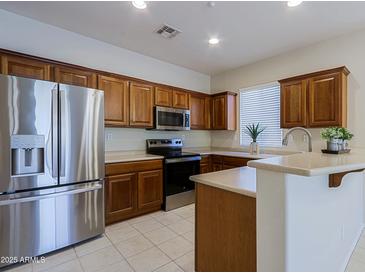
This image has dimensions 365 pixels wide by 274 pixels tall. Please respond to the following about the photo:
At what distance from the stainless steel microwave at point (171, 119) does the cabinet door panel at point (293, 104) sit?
1.75 metres

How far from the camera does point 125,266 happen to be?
6.09ft

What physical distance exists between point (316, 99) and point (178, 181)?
2.50 meters

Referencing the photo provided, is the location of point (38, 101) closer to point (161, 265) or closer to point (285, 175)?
point (161, 265)

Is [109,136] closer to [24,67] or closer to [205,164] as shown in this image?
[24,67]

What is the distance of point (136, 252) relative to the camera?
82.0 inches

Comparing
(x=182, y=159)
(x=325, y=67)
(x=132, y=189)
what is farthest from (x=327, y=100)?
(x=132, y=189)

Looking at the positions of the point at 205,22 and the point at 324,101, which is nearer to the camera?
the point at 205,22

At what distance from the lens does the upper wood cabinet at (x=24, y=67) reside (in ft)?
6.98

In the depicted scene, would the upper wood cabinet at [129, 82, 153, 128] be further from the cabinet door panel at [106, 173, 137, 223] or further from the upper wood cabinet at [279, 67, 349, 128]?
the upper wood cabinet at [279, 67, 349, 128]

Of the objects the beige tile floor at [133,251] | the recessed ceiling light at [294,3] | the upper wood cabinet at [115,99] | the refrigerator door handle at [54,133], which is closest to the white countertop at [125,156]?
the upper wood cabinet at [115,99]

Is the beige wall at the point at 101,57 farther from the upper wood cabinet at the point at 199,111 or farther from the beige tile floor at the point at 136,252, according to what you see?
the beige tile floor at the point at 136,252

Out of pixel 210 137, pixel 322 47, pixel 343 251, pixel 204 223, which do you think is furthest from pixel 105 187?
pixel 322 47

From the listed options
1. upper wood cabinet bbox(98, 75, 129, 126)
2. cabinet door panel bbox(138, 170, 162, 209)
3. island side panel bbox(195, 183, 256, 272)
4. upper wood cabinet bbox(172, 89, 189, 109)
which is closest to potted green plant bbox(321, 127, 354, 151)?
island side panel bbox(195, 183, 256, 272)

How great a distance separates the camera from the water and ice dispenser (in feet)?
6.06
